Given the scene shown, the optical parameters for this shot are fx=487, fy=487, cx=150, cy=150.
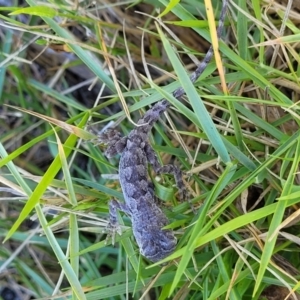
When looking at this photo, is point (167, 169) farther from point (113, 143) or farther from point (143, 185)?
point (113, 143)

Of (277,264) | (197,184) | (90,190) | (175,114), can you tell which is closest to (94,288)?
(90,190)

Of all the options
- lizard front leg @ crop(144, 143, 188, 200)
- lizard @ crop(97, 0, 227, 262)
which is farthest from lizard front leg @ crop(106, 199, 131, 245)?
lizard front leg @ crop(144, 143, 188, 200)

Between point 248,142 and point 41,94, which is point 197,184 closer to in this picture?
point 248,142

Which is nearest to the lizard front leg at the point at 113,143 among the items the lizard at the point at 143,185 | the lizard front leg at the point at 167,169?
the lizard at the point at 143,185

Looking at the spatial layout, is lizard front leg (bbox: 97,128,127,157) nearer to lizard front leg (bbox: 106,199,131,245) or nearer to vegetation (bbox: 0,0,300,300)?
vegetation (bbox: 0,0,300,300)

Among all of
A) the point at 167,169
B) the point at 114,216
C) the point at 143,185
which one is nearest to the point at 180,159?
the point at 167,169
